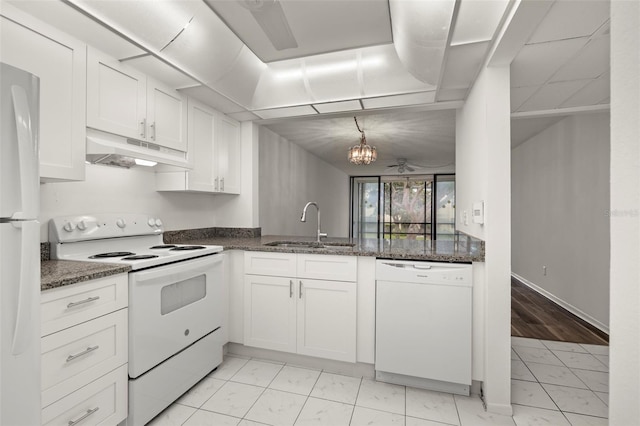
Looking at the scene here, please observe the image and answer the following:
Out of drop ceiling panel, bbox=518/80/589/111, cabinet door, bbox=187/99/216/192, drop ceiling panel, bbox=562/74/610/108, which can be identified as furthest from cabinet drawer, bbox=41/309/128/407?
drop ceiling panel, bbox=562/74/610/108

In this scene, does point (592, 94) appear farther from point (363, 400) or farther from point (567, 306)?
point (363, 400)

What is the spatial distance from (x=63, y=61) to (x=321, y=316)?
2.16 meters

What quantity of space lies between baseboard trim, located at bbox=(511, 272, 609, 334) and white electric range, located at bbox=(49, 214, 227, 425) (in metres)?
3.60

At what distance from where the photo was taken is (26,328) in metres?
1.01

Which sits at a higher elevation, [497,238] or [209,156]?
[209,156]

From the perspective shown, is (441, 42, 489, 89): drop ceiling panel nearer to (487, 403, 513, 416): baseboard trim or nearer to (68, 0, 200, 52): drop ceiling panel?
(68, 0, 200, 52): drop ceiling panel

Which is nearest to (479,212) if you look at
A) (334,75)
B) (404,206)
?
(334,75)

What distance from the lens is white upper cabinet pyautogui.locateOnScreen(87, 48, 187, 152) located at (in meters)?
1.78

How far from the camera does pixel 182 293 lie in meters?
1.96

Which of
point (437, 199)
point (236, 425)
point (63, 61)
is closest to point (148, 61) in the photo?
point (63, 61)

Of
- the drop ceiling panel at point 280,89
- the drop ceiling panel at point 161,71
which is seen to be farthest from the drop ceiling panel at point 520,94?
the drop ceiling panel at point 161,71

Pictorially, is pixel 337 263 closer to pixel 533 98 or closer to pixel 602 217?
pixel 533 98

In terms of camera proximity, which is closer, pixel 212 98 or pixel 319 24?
pixel 319 24

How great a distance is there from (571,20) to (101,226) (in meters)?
2.86
